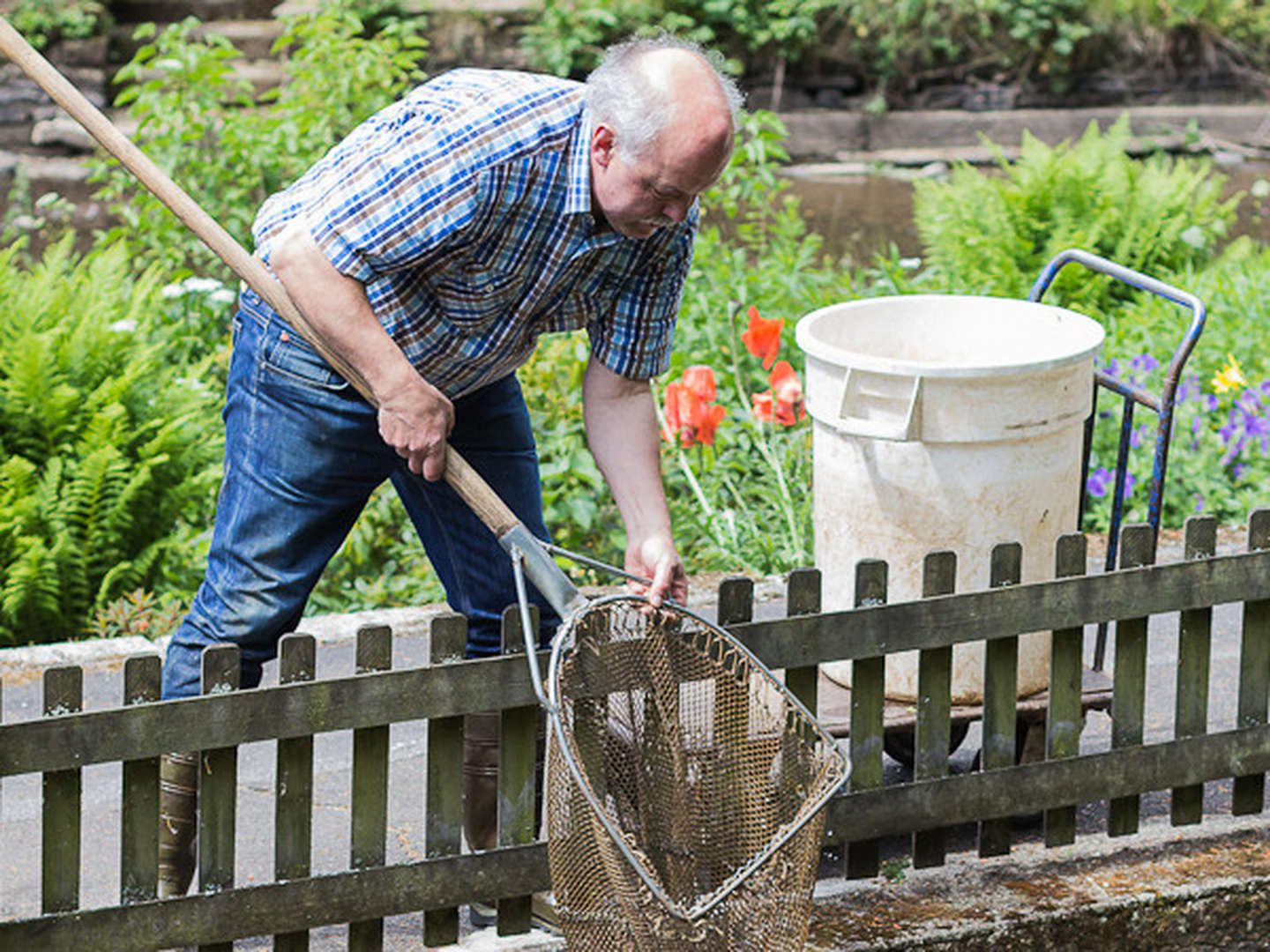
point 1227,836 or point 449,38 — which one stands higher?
point 449,38

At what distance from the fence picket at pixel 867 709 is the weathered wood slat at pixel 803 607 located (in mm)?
86

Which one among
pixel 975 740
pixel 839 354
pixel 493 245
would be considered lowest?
pixel 975 740

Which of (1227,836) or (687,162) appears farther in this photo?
(1227,836)

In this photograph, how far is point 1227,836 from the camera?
358 centimetres

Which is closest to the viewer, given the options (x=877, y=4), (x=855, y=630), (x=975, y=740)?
(x=855, y=630)

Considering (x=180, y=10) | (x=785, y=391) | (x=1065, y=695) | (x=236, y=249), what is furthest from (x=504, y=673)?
(x=180, y=10)

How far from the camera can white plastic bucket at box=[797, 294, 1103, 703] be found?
11.1 ft

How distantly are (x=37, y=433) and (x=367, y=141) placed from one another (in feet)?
9.52

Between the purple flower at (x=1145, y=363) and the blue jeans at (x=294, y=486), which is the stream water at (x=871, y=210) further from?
the blue jeans at (x=294, y=486)

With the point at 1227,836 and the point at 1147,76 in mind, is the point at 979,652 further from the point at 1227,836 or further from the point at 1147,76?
the point at 1147,76

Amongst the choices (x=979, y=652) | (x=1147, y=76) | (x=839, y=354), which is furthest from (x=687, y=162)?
(x=1147, y=76)

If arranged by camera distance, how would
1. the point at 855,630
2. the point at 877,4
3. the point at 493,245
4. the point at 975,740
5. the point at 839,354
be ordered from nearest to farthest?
the point at 493,245 < the point at 855,630 < the point at 839,354 < the point at 975,740 < the point at 877,4

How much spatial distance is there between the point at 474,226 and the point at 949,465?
3.73ft

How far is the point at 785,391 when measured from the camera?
490cm
